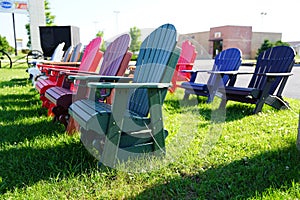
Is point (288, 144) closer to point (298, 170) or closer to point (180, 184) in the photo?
point (298, 170)

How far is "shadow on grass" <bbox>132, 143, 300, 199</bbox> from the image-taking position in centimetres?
177

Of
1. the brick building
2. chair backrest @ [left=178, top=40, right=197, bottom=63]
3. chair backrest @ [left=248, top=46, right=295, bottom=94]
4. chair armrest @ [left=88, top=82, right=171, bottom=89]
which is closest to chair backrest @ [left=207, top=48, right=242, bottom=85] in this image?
chair backrest @ [left=248, top=46, right=295, bottom=94]

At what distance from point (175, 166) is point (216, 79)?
239 centimetres

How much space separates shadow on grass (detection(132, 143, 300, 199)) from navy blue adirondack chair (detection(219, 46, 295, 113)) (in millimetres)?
1556

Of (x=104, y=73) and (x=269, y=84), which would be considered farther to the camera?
(x=269, y=84)

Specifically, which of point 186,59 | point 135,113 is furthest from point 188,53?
point 135,113

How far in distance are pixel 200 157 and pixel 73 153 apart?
1.08m

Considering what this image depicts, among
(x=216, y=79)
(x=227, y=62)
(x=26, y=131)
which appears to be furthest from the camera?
(x=227, y=62)

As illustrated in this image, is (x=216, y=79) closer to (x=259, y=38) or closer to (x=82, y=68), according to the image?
(x=82, y=68)

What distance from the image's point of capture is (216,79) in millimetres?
4227

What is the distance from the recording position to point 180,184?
1.88 meters

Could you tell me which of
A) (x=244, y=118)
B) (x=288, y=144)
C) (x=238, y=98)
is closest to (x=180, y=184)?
(x=288, y=144)

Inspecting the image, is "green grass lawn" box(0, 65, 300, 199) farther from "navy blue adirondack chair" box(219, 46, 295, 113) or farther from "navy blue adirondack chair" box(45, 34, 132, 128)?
"navy blue adirondack chair" box(219, 46, 295, 113)

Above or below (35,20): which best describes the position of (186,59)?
below
